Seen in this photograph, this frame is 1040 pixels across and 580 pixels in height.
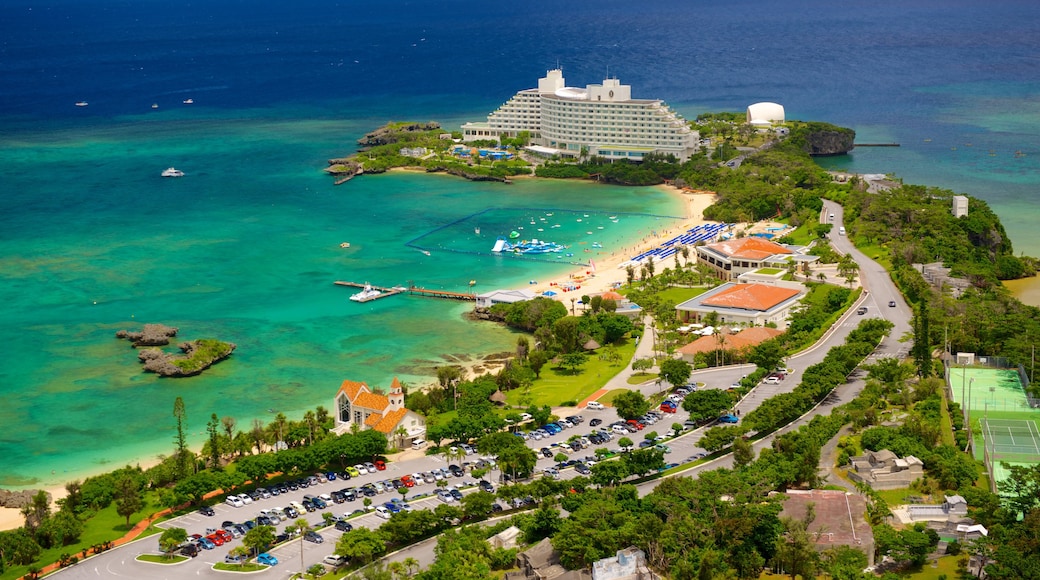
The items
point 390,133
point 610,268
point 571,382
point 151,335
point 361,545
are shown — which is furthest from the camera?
point 390,133

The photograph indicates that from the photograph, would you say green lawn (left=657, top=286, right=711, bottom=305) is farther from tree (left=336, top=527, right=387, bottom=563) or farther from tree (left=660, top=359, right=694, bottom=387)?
tree (left=336, top=527, right=387, bottom=563)

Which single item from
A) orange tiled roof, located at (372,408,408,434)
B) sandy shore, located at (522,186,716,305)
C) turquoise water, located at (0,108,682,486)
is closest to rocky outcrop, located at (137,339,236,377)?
turquoise water, located at (0,108,682,486)

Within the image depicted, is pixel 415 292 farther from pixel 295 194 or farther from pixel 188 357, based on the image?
pixel 295 194

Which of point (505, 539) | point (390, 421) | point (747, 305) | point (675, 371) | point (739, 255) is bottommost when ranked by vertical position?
point (505, 539)

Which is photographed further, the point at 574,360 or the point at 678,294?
the point at 678,294

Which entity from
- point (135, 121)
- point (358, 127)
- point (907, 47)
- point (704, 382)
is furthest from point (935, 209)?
point (907, 47)

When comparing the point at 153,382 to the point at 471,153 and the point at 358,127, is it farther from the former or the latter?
the point at 358,127

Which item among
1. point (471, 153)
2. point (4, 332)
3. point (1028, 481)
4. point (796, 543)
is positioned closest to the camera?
point (796, 543)

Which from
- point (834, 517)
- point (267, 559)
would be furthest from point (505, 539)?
point (834, 517)

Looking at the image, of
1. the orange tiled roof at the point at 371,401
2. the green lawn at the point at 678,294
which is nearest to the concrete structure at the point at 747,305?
the green lawn at the point at 678,294
